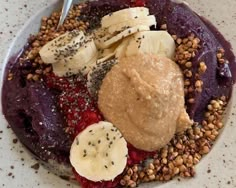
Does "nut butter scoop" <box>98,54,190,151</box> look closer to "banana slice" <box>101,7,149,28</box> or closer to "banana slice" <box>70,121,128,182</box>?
"banana slice" <box>70,121,128,182</box>

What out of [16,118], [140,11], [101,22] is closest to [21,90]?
[16,118]

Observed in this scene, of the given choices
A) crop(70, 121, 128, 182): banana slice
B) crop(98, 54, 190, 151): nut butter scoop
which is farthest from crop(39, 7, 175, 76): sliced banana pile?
crop(70, 121, 128, 182): banana slice

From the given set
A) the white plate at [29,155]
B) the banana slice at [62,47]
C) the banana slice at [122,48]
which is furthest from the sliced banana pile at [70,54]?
the white plate at [29,155]

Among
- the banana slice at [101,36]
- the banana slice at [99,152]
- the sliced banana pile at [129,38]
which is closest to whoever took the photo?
the banana slice at [99,152]

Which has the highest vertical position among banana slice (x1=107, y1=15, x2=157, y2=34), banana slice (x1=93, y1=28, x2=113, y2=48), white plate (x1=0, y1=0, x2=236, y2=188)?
banana slice (x1=107, y1=15, x2=157, y2=34)

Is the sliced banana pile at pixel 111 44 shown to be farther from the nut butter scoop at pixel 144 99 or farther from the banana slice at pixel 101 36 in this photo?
the nut butter scoop at pixel 144 99

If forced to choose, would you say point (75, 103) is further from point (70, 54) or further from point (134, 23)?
point (134, 23)

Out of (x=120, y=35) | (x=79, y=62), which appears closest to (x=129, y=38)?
(x=120, y=35)
